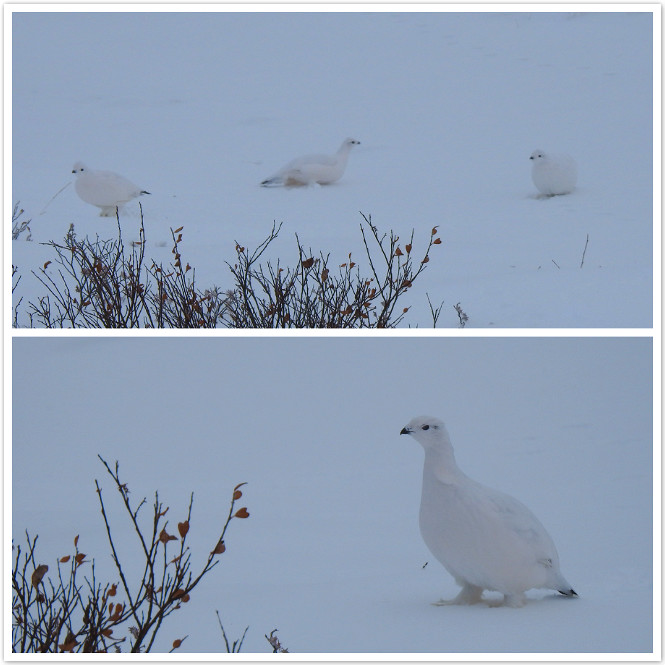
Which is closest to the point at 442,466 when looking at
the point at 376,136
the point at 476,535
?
the point at 476,535

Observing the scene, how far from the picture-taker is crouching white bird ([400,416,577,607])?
3637 millimetres

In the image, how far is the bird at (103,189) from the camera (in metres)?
7.53

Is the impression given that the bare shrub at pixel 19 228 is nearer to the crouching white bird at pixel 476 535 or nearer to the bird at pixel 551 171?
the crouching white bird at pixel 476 535

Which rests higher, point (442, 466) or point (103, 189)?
point (103, 189)

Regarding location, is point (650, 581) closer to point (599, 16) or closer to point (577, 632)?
point (577, 632)

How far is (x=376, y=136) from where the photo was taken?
1093cm

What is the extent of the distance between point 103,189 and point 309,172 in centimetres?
213

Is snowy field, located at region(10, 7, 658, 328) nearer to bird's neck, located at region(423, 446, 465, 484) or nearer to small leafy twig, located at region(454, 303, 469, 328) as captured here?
small leafy twig, located at region(454, 303, 469, 328)

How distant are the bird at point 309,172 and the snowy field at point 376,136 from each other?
125 mm

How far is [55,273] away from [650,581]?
3.83 m

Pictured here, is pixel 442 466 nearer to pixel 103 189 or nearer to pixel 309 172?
pixel 103 189

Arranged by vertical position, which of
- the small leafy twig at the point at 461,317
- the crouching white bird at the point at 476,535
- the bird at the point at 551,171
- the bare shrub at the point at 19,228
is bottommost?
the crouching white bird at the point at 476,535

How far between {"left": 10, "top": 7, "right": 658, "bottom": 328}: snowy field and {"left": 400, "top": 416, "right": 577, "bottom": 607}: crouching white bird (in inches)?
64.8

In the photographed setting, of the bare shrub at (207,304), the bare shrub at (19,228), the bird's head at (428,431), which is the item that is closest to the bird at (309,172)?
the bare shrub at (19,228)
